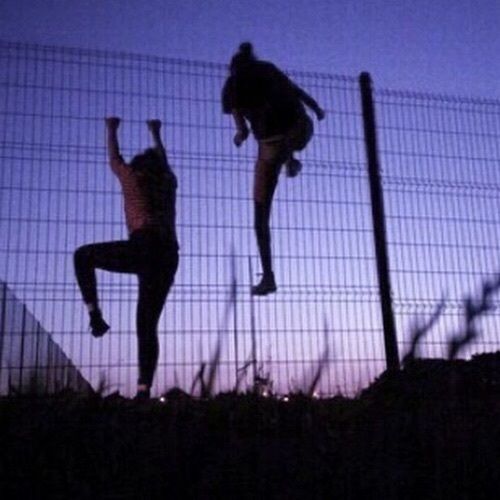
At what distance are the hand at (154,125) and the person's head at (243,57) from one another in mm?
620

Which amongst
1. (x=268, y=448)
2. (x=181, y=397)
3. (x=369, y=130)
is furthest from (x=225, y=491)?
(x=369, y=130)

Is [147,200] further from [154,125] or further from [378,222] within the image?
[378,222]

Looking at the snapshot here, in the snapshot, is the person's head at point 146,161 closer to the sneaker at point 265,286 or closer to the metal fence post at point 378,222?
the sneaker at point 265,286

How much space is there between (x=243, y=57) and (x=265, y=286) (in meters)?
1.48

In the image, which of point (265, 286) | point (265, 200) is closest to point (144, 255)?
point (265, 286)

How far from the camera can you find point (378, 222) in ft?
17.0

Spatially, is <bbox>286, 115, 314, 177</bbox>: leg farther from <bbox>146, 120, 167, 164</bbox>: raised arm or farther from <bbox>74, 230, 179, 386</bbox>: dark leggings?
<bbox>74, 230, 179, 386</bbox>: dark leggings

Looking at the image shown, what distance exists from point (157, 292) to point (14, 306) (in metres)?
1.07

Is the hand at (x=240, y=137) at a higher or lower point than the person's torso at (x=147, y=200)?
higher

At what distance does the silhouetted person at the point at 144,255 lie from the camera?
4.35m

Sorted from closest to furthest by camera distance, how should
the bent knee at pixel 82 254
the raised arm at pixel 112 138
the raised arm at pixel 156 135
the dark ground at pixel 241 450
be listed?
the dark ground at pixel 241 450 → the bent knee at pixel 82 254 → the raised arm at pixel 112 138 → the raised arm at pixel 156 135

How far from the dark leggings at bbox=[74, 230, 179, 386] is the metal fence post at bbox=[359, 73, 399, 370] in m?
1.51

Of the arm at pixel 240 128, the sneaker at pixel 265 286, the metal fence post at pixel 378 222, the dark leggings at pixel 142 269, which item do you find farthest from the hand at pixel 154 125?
the metal fence post at pixel 378 222

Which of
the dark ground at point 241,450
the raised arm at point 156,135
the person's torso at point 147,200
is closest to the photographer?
the dark ground at point 241,450
